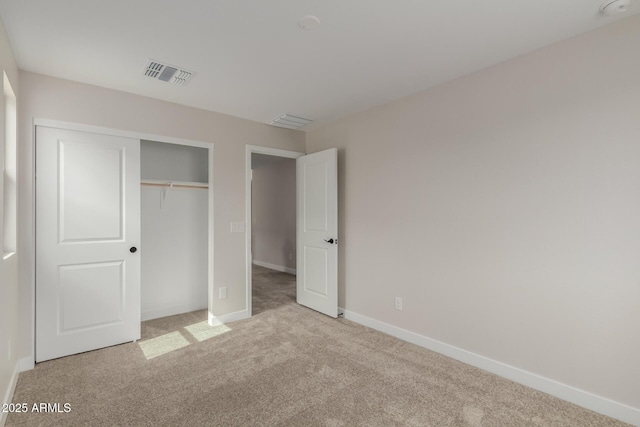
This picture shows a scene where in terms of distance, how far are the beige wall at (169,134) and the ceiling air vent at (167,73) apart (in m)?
0.56

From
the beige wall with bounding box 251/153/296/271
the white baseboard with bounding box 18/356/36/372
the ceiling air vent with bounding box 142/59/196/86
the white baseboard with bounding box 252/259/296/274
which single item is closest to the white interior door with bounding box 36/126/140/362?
→ the white baseboard with bounding box 18/356/36/372

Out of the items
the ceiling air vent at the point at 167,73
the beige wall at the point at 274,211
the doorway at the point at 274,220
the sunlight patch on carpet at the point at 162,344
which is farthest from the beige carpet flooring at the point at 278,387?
the beige wall at the point at 274,211

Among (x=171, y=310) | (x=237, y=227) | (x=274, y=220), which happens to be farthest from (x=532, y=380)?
(x=274, y=220)

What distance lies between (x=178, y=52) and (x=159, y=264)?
2.54m

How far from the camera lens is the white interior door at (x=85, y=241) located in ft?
8.42

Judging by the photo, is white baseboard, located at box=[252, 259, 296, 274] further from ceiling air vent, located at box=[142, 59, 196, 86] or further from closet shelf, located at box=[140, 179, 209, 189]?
ceiling air vent, located at box=[142, 59, 196, 86]

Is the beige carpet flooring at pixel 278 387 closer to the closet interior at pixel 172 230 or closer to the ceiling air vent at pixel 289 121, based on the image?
the closet interior at pixel 172 230

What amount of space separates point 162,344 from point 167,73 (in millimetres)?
2482

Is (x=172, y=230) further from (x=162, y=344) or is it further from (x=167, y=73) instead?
(x=167, y=73)

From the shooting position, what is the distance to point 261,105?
10.6 ft

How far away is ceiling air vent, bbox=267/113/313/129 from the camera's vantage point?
3.63m

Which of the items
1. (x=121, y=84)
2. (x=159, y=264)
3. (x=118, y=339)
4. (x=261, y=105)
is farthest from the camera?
(x=159, y=264)

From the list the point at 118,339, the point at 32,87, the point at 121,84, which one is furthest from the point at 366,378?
the point at 32,87

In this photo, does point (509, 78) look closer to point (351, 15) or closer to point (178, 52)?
point (351, 15)
